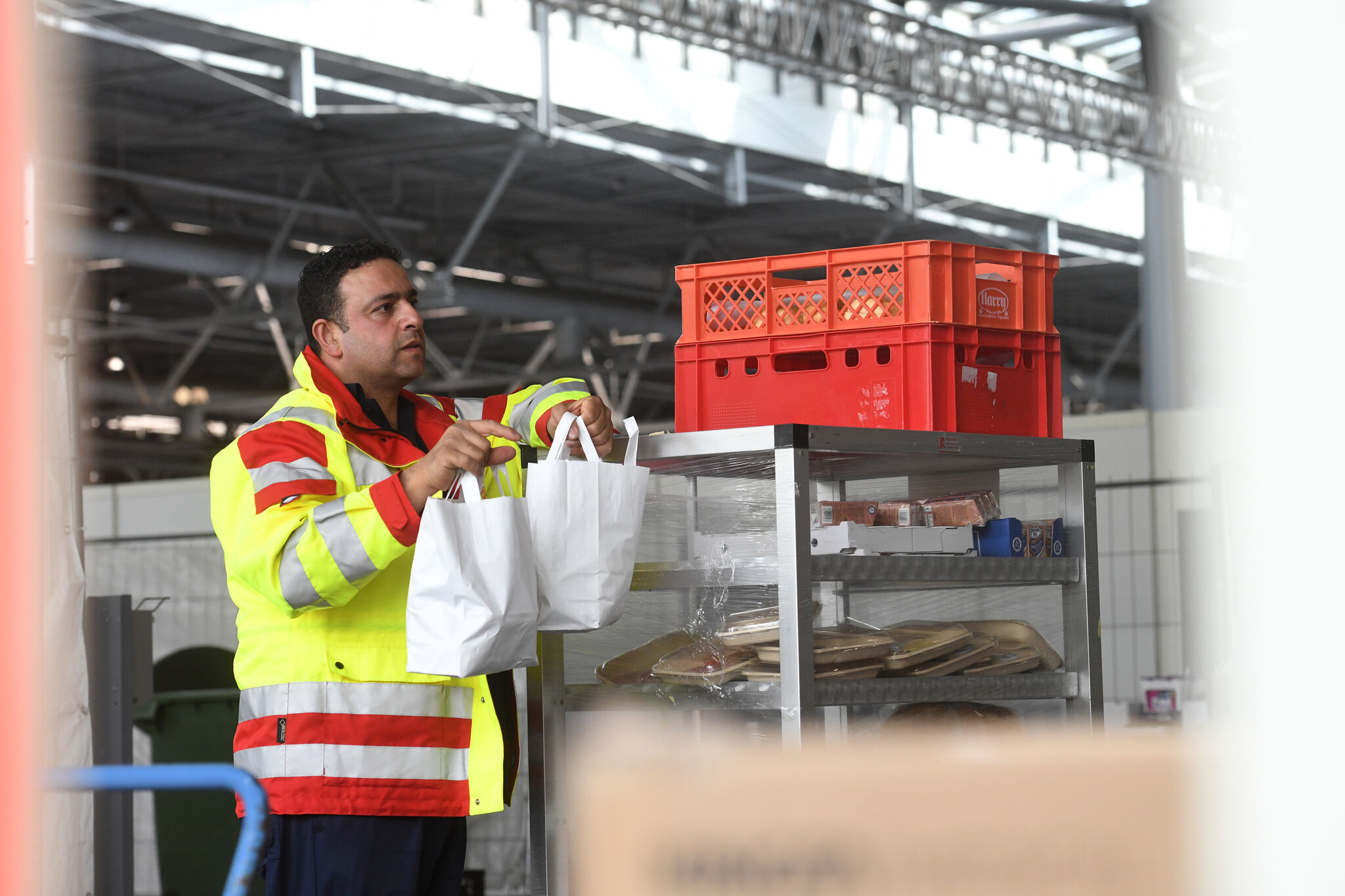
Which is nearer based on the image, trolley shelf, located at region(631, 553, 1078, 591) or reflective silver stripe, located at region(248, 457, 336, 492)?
reflective silver stripe, located at region(248, 457, 336, 492)

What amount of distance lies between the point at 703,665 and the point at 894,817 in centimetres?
180

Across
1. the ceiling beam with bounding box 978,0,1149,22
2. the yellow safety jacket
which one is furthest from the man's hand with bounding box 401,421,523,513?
the ceiling beam with bounding box 978,0,1149,22

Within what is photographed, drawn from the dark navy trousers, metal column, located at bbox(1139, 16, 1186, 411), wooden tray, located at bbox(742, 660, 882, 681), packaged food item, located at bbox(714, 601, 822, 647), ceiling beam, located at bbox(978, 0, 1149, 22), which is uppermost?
ceiling beam, located at bbox(978, 0, 1149, 22)

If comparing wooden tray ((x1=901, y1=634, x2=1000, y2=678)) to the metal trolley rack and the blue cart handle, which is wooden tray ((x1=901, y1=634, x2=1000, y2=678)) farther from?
the blue cart handle

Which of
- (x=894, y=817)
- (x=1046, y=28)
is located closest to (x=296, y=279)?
(x=1046, y=28)

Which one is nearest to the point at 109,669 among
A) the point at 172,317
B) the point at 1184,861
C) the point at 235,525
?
the point at 235,525

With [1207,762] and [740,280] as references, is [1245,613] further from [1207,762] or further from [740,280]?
[740,280]

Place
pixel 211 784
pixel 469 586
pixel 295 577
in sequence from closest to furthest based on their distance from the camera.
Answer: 1. pixel 211 784
2. pixel 469 586
3. pixel 295 577

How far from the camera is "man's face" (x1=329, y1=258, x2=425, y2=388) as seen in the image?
9.54 ft

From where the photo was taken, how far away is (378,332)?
2914 mm

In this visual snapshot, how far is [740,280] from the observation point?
310cm

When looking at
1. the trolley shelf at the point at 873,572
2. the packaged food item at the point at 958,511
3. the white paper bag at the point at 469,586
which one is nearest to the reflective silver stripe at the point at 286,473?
the white paper bag at the point at 469,586

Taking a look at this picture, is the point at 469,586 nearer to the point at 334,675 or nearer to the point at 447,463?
the point at 447,463

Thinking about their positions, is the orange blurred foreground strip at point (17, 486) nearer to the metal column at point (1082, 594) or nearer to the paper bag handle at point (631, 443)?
the paper bag handle at point (631, 443)
